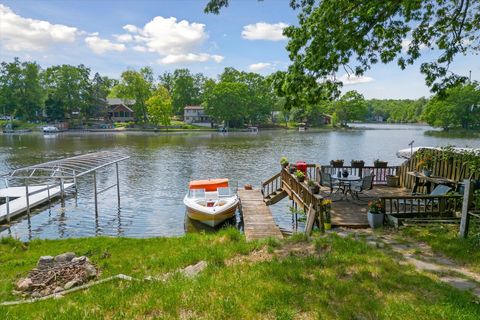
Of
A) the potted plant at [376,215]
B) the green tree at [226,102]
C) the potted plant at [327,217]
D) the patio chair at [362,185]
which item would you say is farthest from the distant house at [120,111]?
the potted plant at [376,215]

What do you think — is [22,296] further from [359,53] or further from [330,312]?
[359,53]

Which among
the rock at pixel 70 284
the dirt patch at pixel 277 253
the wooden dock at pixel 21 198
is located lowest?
the wooden dock at pixel 21 198

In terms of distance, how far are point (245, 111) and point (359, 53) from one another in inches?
3385

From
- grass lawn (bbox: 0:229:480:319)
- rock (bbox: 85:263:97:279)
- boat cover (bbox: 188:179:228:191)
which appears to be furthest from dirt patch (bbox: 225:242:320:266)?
boat cover (bbox: 188:179:228:191)

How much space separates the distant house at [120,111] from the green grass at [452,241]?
339ft

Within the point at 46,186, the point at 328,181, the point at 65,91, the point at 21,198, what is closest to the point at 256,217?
the point at 328,181

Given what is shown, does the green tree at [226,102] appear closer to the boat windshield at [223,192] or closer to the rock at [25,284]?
the boat windshield at [223,192]

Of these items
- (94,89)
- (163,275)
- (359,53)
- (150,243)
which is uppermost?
(94,89)

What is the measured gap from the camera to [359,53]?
1103 centimetres

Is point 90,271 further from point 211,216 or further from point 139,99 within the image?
point 139,99

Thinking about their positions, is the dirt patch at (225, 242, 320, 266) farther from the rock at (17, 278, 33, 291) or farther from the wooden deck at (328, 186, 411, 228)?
the rock at (17, 278, 33, 291)

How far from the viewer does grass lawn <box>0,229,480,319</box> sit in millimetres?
4805

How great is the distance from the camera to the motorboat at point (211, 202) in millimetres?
14938

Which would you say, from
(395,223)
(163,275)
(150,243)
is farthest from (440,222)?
(150,243)
